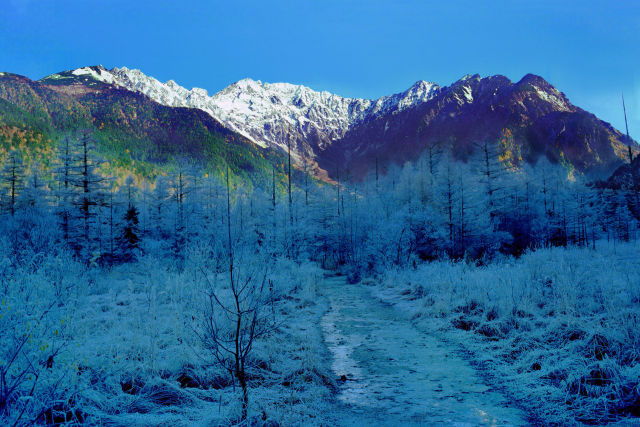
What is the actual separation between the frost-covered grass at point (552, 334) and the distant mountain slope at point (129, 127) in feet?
336

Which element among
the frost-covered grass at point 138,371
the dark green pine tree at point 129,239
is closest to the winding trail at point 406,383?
the frost-covered grass at point 138,371

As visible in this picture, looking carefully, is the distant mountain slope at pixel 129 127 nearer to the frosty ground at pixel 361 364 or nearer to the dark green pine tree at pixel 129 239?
the dark green pine tree at pixel 129 239

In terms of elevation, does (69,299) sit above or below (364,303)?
above

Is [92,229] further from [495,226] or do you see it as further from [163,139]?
[163,139]

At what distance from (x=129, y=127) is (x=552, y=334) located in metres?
153

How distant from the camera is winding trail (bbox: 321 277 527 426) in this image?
4195 mm

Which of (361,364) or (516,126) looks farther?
(516,126)

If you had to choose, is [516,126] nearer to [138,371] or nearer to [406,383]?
[406,383]

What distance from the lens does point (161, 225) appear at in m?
33.5

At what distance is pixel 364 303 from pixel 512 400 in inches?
385

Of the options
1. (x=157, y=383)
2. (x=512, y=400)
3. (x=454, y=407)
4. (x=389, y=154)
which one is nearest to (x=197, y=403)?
(x=157, y=383)

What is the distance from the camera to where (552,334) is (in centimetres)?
614

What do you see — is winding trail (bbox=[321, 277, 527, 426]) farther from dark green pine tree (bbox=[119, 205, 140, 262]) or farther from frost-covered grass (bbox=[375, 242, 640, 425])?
dark green pine tree (bbox=[119, 205, 140, 262])

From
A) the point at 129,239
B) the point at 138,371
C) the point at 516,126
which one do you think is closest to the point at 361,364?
the point at 138,371
